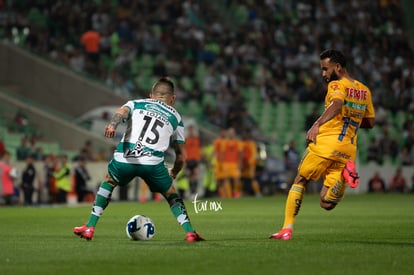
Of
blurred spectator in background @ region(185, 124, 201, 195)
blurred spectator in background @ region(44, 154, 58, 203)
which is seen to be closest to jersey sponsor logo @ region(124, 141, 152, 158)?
blurred spectator in background @ region(44, 154, 58, 203)

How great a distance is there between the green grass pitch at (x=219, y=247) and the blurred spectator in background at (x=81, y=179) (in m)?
9.10

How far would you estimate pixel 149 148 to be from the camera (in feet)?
42.8

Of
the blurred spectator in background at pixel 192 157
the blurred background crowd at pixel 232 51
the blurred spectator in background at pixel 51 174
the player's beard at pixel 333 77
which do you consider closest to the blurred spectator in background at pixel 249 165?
the blurred spectator in background at pixel 192 157

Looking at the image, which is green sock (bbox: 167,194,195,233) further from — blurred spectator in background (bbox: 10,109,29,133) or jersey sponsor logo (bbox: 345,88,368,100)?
blurred spectator in background (bbox: 10,109,29,133)

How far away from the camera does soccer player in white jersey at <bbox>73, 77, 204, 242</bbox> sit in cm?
1302

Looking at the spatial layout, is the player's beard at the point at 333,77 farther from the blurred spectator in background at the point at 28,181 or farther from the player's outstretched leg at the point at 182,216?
the blurred spectator in background at the point at 28,181

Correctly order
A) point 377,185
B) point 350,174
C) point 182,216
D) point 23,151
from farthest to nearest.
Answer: point 377,185, point 23,151, point 350,174, point 182,216

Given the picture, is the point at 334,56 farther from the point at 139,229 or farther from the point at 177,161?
the point at 139,229

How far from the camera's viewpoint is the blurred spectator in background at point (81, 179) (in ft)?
98.0

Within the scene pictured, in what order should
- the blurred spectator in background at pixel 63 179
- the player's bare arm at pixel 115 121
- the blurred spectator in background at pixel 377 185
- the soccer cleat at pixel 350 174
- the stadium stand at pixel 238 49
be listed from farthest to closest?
1. the stadium stand at pixel 238 49
2. the blurred spectator in background at pixel 377 185
3. the blurred spectator in background at pixel 63 179
4. the soccer cleat at pixel 350 174
5. the player's bare arm at pixel 115 121

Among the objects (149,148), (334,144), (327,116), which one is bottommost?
(149,148)

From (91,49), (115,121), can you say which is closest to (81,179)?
(91,49)

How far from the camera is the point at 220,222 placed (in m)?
18.4

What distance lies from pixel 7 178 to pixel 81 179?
8.22 ft
